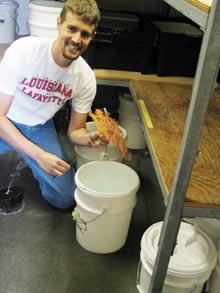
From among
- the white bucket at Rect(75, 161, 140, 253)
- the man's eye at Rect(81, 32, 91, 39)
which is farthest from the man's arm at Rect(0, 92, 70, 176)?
the man's eye at Rect(81, 32, 91, 39)

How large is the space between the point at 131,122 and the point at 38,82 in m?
0.93

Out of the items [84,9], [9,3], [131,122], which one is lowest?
[131,122]

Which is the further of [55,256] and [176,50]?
[176,50]

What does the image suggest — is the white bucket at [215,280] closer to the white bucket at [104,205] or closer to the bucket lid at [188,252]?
the bucket lid at [188,252]

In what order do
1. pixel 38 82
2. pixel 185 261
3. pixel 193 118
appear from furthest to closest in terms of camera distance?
pixel 38 82 < pixel 185 261 < pixel 193 118

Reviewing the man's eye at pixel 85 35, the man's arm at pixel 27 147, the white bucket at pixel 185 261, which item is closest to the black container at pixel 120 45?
the man's eye at pixel 85 35

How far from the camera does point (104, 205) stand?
1570mm

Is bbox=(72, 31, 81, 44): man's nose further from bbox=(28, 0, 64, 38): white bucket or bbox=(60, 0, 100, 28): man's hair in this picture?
bbox=(28, 0, 64, 38): white bucket

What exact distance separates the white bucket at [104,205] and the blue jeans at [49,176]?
238 mm

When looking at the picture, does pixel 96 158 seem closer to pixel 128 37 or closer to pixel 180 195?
pixel 128 37

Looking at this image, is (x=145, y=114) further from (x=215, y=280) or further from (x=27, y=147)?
(x=215, y=280)

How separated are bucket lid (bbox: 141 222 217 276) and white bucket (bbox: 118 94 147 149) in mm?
1188

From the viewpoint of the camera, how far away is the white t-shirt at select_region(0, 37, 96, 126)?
177 centimetres

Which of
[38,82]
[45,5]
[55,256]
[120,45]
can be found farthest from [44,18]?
[55,256]
